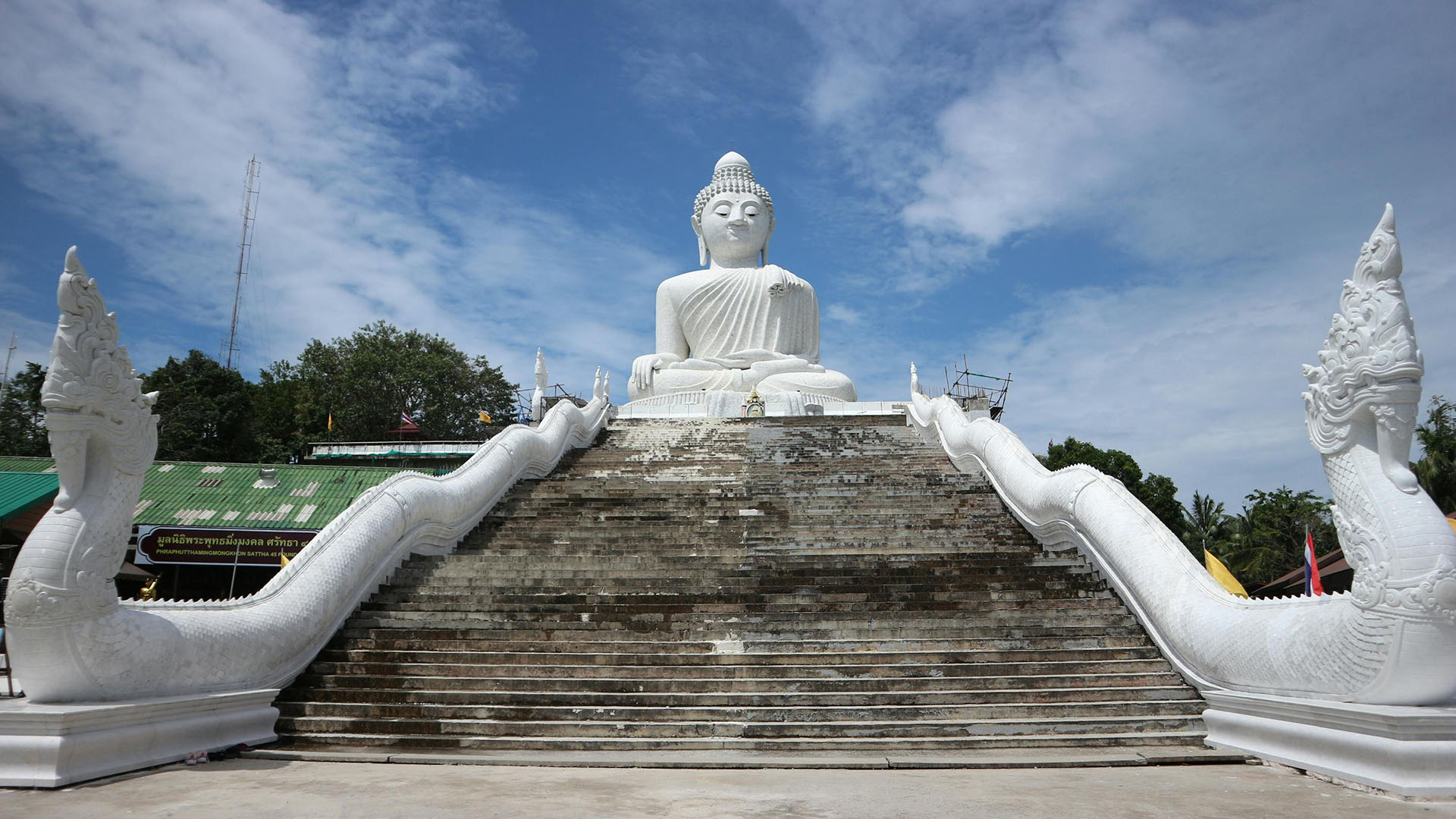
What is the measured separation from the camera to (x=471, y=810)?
17.0 ft

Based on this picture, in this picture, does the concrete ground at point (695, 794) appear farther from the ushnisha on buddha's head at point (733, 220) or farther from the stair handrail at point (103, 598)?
the ushnisha on buddha's head at point (733, 220)

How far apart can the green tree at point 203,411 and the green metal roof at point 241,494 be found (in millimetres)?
12348

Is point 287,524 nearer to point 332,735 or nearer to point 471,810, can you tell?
point 332,735

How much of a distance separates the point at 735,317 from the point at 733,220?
3020mm

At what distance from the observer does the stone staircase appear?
7.12 m

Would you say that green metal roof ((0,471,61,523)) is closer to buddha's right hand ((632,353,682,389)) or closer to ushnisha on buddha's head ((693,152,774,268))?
buddha's right hand ((632,353,682,389))

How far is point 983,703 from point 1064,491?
3485 mm

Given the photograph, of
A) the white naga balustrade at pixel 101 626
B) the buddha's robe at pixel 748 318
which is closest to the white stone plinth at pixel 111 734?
the white naga balustrade at pixel 101 626

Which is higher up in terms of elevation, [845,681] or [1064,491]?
[1064,491]

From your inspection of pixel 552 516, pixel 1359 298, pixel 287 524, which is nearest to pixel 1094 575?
pixel 1359 298

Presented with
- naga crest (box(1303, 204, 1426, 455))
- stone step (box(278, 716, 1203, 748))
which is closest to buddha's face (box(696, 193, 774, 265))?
stone step (box(278, 716, 1203, 748))

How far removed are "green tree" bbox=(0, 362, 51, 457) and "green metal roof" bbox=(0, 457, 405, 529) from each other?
10.9 metres

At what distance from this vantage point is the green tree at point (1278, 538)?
2948 centimetres

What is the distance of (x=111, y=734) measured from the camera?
5.93 metres
